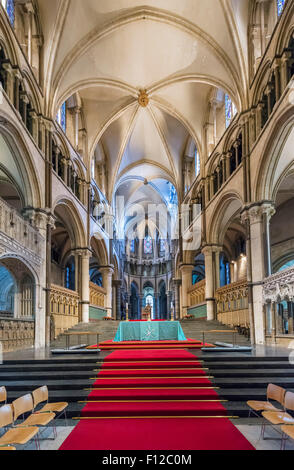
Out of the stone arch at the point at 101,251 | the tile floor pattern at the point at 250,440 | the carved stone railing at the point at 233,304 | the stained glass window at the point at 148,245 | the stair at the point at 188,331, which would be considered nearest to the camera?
the tile floor pattern at the point at 250,440

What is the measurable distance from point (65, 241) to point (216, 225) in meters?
11.9

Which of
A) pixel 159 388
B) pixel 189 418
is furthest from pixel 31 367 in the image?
pixel 189 418

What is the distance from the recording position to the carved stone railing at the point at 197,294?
21766mm

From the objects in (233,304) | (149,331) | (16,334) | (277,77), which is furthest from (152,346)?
(277,77)

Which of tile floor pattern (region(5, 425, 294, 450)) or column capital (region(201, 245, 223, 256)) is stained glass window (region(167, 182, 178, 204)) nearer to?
column capital (region(201, 245, 223, 256))

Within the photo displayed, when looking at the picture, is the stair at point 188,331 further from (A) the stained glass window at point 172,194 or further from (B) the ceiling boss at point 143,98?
(A) the stained glass window at point 172,194

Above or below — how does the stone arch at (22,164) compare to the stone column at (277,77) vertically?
below

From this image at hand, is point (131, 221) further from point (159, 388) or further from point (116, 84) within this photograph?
point (159, 388)

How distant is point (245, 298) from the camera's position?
1525 cm

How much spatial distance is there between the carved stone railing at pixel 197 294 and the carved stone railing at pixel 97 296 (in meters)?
6.08

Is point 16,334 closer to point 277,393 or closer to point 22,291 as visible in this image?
point 22,291

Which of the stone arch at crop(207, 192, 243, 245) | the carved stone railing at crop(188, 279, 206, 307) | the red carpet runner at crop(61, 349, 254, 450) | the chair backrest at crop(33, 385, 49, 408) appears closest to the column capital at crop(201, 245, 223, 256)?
the stone arch at crop(207, 192, 243, 245)

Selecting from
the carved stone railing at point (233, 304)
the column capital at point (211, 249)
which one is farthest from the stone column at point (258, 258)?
the column capital at point (211, 249)

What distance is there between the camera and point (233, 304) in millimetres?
16859
